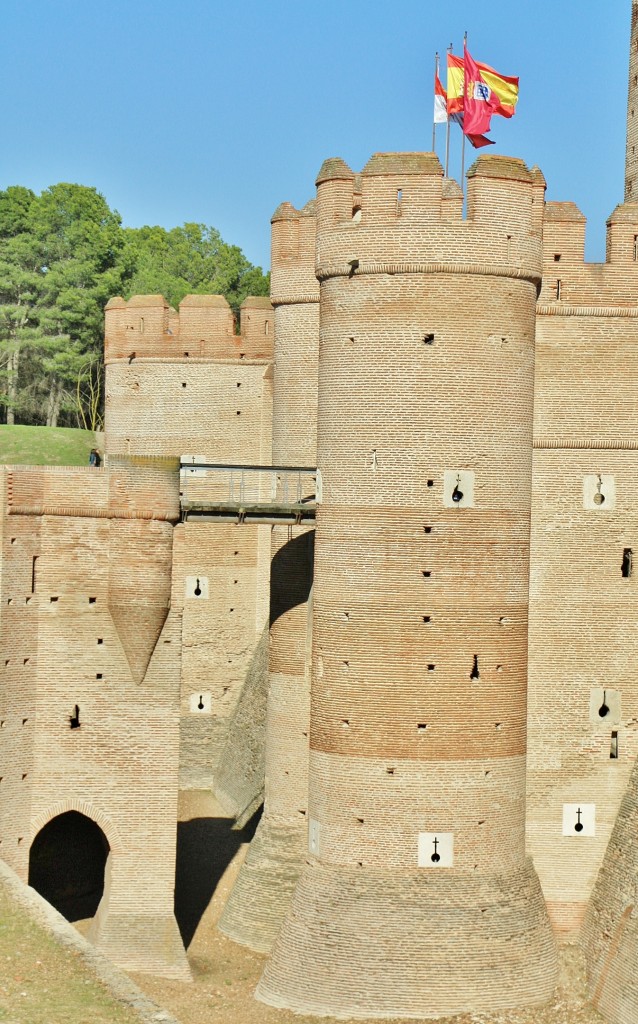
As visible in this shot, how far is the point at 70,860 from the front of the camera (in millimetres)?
32625

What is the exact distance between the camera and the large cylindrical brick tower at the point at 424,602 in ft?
90.5

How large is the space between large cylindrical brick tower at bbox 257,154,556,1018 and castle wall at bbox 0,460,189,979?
2.45 metres

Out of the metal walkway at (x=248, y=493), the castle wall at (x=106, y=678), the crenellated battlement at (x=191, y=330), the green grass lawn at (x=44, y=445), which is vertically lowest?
the castle wall at (x=106, y=678)

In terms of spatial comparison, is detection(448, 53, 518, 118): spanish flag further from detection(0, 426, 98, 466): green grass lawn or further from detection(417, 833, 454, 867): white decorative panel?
detection(0, 426, 98, 466): green grass lawn

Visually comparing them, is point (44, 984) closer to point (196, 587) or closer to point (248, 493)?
point (196, 587)

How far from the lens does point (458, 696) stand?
27875 millimetres

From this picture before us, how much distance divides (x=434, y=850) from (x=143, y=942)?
16.1 feet

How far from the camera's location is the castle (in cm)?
2769

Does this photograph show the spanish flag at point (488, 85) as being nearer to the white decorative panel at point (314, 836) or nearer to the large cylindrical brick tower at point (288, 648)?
the large cylindrical brick tower at point (288, 648)

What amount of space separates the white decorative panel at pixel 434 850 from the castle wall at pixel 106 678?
13.6 feet

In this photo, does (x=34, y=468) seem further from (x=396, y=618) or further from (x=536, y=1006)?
(x=536, y=1006)

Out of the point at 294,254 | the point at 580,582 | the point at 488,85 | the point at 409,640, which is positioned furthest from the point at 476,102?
the point at 409,640

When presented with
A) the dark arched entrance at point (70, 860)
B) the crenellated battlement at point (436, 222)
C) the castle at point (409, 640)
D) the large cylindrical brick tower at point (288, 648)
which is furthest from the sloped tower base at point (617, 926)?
the dark arched entrance at point (70, 860)

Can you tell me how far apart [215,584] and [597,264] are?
12994 millimetres
